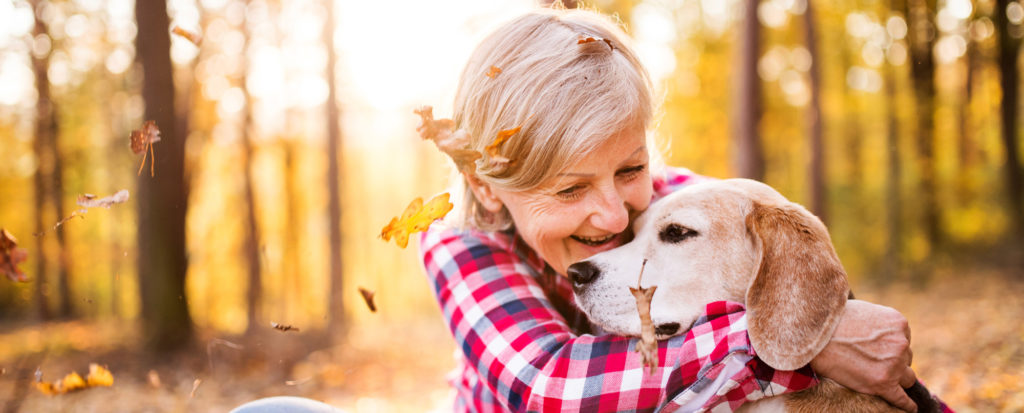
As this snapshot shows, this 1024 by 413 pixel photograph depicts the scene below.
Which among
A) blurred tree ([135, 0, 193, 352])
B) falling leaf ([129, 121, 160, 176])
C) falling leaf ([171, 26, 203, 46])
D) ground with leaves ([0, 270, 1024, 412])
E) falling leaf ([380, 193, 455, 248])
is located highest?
falling leaf ([171, 26, 203, 46])

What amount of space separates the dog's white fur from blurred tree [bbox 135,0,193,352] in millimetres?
7261

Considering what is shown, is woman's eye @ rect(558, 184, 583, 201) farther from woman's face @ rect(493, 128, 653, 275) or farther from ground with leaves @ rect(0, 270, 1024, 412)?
ground with leaves @ rect(0, 270, 1024, 412)

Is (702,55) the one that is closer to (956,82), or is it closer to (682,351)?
(956,82)

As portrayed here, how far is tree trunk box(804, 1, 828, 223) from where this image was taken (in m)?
11.6

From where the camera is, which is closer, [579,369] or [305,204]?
[579,369]

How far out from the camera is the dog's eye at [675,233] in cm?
250

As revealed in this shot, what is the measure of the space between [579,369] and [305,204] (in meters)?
24.4

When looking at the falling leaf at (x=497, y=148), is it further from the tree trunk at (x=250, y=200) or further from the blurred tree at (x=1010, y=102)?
the blurred tree at (x=1010, y=102)

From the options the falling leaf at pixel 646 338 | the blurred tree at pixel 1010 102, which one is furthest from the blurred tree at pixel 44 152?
the blurred tree at pixel 1010 102

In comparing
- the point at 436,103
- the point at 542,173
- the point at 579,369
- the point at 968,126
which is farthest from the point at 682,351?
the point at 968,126

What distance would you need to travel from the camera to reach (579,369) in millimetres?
2088

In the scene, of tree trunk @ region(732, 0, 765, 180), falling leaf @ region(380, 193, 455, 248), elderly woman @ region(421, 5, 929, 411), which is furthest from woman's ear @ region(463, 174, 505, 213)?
tree trunk @ region(732, 0, 765, 180)

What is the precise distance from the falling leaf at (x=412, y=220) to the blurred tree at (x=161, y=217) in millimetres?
6850

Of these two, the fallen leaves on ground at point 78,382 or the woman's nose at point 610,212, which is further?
the fallen leaves on ground at point 78,382
